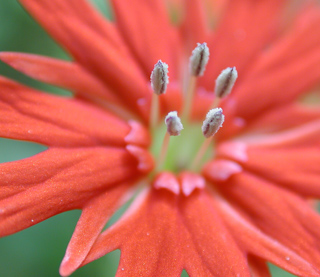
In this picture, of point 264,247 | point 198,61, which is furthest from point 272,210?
point 198,61

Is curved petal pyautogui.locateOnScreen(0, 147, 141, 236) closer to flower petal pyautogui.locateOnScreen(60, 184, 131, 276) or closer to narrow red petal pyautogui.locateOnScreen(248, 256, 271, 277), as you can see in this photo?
flower petal pyautogui.locateOnScreen(60, 184, 131, 276)

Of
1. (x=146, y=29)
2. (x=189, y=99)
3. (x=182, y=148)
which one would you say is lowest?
(x=182, y=148)

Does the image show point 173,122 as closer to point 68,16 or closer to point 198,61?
point 198,61

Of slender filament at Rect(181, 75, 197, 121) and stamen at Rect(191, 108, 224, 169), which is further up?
slender filament at Rect(181, 75, 197, 121)

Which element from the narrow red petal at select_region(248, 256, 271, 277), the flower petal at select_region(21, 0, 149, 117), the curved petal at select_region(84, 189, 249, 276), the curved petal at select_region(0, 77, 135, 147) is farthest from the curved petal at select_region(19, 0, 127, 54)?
the narrow red petal at select_region(248, 256, 271, 277)

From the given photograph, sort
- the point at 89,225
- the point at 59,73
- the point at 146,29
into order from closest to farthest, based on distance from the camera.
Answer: the point at 89,225
the point at 59,73
the point at 146,29

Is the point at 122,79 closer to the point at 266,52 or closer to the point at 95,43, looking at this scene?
the point at 95,43

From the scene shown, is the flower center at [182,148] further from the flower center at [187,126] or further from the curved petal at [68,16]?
the curved petal at [68,16]

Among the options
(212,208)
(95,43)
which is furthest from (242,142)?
(95,43)
